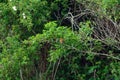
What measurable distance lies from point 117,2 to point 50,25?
1.01 meters

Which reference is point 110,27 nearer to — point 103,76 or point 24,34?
point 103,76

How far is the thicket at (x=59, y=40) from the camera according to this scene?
198 inches

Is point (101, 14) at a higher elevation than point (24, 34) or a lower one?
higher

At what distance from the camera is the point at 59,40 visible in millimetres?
5000

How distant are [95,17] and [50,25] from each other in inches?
34.5

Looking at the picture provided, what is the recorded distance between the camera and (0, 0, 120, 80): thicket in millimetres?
5039

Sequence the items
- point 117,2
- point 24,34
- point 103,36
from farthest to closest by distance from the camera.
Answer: point 24,34, point 103,36, point 117,2

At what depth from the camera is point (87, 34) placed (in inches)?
194

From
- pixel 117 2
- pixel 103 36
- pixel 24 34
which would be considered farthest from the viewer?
pixel 24 34

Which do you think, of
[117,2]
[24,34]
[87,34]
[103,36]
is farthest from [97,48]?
[24,34]

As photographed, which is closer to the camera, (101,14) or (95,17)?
(101,14)

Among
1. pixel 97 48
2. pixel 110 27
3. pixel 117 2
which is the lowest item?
pixel 97 48

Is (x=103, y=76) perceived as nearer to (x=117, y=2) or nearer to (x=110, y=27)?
(x=110, y=27)

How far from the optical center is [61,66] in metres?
6.33
